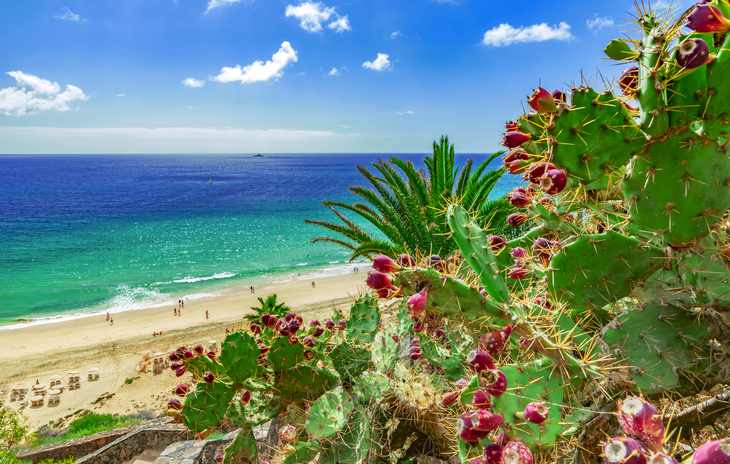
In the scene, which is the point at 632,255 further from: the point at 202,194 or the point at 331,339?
the point at 202,194

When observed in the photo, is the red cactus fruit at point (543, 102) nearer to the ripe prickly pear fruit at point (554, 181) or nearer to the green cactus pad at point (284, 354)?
the ripe prickly pear fruit at point (554, 181)

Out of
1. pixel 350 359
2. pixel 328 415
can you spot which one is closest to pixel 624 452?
pixel 328 415

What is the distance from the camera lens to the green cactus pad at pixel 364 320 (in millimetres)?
3582

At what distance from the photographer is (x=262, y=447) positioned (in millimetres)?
5246

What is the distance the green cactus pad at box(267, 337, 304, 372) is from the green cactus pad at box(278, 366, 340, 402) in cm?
7

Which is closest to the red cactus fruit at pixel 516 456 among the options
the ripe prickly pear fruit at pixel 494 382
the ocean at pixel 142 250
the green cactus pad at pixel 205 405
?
the ripe prickly pear fruit at pixel 494 382

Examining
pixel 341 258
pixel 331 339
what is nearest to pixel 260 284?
pixel 341 258

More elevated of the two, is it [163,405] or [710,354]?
[710,354]

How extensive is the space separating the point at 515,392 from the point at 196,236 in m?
44.7

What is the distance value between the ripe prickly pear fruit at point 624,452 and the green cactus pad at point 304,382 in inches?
108

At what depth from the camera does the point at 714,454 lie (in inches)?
29.3

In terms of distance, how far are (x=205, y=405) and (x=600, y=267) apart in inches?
123

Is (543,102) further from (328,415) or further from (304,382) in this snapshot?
(304,382)

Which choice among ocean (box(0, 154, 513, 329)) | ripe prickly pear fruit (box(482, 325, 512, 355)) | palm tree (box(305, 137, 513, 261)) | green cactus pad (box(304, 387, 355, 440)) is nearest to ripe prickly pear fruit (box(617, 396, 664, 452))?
ripe prickly pear fruit (box(482, 325, 512, 355))
